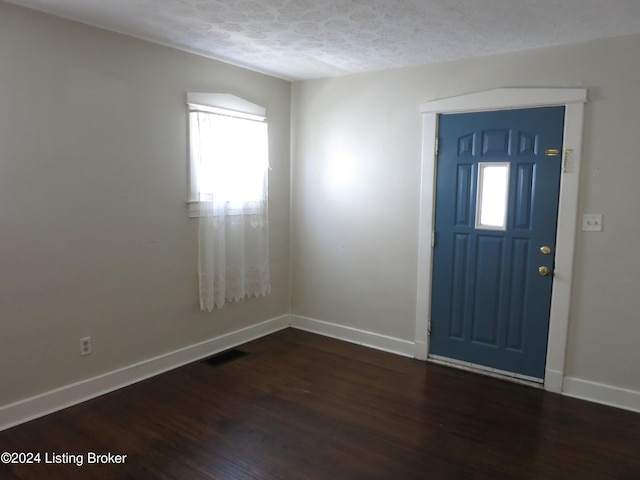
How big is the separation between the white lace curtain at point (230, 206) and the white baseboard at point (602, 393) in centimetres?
261

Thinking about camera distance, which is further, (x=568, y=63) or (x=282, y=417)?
(x=568, y=63)

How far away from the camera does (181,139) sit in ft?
10.9

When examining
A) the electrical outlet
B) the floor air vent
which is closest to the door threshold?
the floor air vent

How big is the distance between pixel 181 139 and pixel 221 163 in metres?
0.38

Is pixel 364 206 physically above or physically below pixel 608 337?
above

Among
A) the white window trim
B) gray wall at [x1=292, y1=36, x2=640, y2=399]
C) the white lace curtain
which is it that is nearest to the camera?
gray wall at [x1=292, y1=36, x2=640, y2=399]

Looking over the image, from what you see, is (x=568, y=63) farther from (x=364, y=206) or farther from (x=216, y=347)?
(x=216, y=347)

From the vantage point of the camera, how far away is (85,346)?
9.37 ft

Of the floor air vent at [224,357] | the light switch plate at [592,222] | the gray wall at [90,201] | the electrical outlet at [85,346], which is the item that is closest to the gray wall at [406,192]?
the light switch plate at [592,222]

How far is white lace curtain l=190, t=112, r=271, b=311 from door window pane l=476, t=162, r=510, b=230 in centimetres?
191

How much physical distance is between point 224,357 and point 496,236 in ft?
8.06

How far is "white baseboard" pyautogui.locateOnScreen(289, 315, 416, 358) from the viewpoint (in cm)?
378

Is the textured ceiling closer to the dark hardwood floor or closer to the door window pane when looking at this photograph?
the door window pane

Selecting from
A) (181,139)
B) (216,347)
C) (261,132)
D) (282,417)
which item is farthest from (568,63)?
(216,347)
